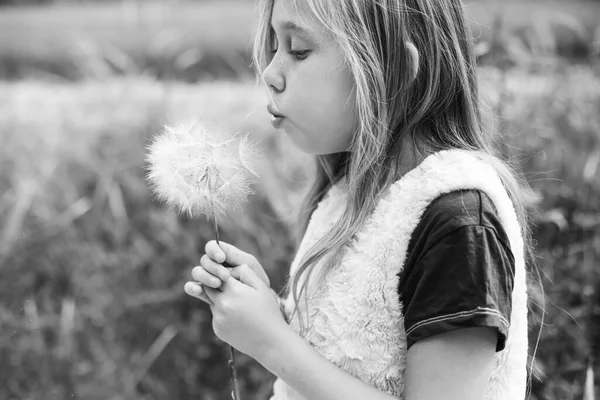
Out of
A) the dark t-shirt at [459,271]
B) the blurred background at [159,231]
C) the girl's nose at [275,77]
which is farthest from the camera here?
the blurred background at [159,231]

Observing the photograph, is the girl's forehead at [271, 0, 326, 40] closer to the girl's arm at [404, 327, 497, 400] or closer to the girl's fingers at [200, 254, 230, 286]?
the girl's fingers at [200, 254, 230, 286]

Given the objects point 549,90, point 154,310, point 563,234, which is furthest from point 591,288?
point 154,310

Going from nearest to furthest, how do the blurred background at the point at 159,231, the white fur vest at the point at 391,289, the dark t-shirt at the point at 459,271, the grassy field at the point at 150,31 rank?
the dark t-shirt at the point at 459,271 < the white fur vest at the point at 391,289 < the blurred background at the point at 159,231 < the grassy field at the point at 150,31

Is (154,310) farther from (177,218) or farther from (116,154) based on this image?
(116,154)

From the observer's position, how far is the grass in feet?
7.97

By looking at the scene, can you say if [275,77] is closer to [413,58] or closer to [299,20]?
[299,20]

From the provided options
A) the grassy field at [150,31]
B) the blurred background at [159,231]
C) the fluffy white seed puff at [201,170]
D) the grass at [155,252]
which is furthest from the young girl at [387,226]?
the grassy field at [150,31]

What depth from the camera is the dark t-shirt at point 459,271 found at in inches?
41.7

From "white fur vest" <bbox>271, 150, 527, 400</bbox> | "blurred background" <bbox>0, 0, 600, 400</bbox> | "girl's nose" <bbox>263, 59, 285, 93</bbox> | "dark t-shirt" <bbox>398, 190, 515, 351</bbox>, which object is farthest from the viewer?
"blurred background" <bbox>0, 0, 600, 400</bbox>

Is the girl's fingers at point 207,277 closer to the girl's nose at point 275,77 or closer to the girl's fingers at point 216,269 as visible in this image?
the girl's fingers at point 216,269

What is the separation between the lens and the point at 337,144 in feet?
4.34

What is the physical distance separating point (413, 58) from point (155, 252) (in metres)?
1.76

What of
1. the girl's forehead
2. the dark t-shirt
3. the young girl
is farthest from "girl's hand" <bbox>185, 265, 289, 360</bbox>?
the girl's forehead

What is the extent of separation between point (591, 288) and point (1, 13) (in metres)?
4.34
